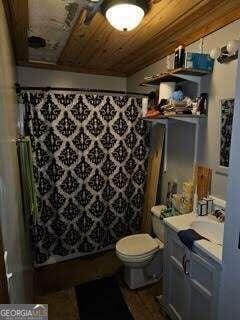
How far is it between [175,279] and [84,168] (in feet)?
4.65

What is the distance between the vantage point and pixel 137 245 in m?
2.27

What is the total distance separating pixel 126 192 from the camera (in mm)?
2859

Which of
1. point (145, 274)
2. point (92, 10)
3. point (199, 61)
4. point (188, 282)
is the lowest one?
point (145, 274)

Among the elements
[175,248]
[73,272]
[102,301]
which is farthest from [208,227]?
[73,272]

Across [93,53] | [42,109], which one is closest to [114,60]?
[93,53]

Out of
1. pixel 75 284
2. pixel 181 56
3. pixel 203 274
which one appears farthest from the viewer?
pixel 75 284

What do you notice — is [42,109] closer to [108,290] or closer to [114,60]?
[114,60]

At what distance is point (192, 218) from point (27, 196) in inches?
54.9

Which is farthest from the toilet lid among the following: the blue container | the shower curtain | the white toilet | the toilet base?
the blue container

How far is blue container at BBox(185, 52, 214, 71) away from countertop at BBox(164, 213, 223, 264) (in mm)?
1227

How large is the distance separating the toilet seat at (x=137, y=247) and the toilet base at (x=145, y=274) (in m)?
0.13

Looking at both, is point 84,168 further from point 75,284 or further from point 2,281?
point 2,281

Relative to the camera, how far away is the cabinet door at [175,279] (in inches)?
67.5

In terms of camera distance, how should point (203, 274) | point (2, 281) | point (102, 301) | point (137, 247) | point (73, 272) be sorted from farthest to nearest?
point (73, 272), point (137, 247), point (102, 301), point (203, 274), point (2, 281)
